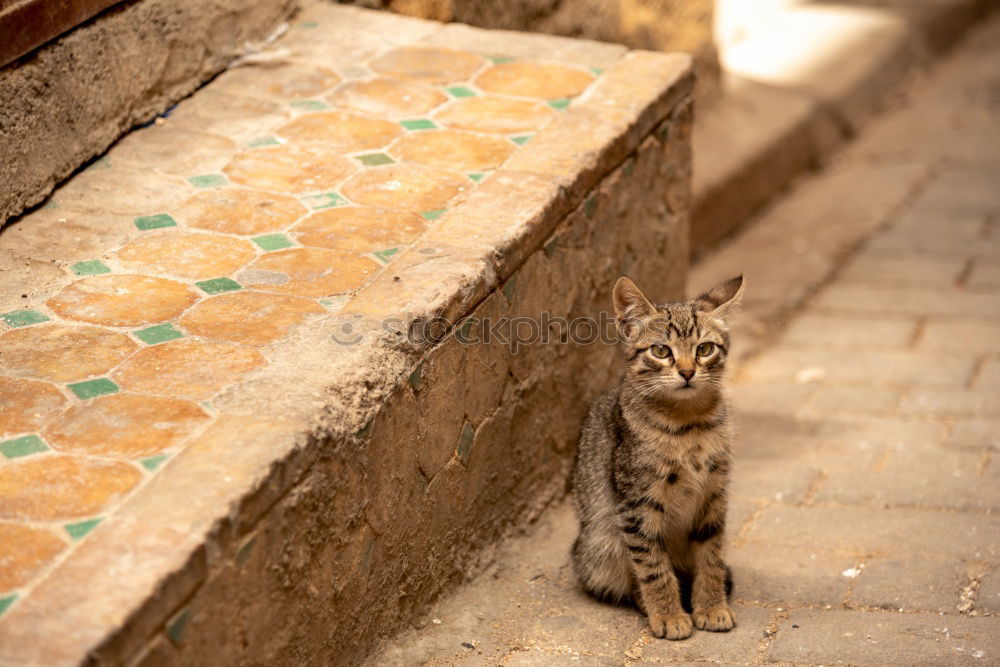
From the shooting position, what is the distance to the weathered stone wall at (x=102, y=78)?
154 inches

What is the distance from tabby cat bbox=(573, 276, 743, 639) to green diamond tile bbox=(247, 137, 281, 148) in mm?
1479

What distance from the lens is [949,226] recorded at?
679 cm

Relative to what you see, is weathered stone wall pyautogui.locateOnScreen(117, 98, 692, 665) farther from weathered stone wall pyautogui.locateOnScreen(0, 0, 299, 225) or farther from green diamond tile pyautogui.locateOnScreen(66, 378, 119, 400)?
weathered stone wall pyautogui.locateOnScreen(0, 0, 299, 225)

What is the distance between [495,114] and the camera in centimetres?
461

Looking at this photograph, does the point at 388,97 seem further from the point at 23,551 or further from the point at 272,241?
the point at 23,551

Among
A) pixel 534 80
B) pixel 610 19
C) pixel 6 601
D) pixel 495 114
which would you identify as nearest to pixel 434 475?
pixel 6 601

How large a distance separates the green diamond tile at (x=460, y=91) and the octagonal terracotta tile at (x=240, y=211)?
3.32 ft

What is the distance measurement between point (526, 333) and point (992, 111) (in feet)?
19.1

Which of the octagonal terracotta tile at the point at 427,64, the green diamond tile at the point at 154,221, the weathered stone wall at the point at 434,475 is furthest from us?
the octagonal terracotta tile at the point at 427,64

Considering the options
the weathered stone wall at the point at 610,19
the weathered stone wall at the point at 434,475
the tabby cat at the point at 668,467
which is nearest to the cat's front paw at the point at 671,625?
the tabby cat at the point at 668,467

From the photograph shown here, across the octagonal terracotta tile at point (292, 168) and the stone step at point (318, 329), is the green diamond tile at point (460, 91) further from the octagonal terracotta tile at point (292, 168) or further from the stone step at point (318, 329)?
the octagonal terracotta tile at point (292, 168)

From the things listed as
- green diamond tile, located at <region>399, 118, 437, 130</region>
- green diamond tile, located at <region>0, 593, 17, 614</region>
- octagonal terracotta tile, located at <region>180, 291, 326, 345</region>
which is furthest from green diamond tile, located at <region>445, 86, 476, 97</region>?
green diamond tile, located at <region>0, 593, 17, 614</region>

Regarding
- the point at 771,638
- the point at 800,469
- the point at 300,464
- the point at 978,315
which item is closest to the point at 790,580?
the point at 771,638

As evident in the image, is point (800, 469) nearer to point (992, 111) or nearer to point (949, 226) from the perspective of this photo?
point (949, 226)
